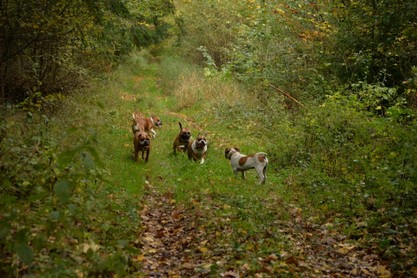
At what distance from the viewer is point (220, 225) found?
7.70 m

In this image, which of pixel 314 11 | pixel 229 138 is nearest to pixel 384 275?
pixel 229 138

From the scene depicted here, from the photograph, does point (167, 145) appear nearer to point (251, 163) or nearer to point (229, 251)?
point (251, 163)

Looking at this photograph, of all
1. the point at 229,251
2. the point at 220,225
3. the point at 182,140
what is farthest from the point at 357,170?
the point at 182,140

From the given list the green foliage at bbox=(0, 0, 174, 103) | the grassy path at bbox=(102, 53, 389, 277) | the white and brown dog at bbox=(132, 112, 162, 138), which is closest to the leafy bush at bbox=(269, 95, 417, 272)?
the grassy path at bbox=(102, 53, 389, 277)

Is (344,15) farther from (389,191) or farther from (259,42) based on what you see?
(389,191)

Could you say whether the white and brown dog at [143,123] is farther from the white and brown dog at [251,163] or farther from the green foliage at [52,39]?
the white and brown dog at [251,163]

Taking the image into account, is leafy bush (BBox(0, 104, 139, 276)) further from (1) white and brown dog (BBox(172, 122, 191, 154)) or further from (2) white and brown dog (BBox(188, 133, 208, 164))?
(1) white and brown dog (BBox(172, 122, 191, 154))

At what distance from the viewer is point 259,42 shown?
2092 centimetres

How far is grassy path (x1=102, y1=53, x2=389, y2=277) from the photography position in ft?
20.6

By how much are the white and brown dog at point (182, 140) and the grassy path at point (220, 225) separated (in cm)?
40

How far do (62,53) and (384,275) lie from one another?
12.0 meters

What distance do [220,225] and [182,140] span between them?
638 cm

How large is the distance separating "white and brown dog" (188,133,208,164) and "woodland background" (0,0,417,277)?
82.2 inches

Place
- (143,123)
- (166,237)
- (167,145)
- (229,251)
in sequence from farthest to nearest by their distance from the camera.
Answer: (167,145)
(143,123)
(166,237)
(229,251)
